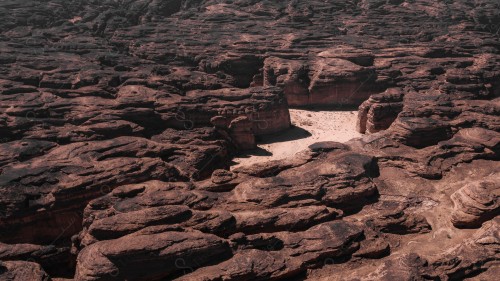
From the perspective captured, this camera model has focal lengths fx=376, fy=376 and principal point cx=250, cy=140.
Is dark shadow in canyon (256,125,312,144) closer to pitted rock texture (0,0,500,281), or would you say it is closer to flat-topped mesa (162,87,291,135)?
flat-topped mesa (162,87,291,135)

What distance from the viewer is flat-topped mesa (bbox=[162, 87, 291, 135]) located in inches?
1435

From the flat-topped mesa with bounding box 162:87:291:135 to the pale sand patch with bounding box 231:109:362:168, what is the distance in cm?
155

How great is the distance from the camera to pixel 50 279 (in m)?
19.7

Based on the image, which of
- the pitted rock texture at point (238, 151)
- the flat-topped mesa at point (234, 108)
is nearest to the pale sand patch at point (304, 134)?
the pitted rock texture at point (238, 151)

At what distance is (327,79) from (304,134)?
898cm

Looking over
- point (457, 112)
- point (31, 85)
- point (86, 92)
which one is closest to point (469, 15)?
point (457, 112)

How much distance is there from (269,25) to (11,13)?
41.3 metres

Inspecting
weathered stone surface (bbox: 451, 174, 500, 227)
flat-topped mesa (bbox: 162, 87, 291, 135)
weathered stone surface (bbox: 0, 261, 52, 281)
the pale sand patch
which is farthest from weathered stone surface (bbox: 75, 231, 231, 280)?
flat-topped mesa (bbox: 162, 87, 291, 135)

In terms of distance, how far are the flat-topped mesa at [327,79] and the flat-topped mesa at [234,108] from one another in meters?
6.58

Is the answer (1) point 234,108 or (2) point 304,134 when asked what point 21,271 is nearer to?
(1) point 234,108

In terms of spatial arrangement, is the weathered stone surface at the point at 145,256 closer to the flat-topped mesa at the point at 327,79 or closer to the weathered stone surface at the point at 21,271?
the weathered stone surface at the point at 21,271

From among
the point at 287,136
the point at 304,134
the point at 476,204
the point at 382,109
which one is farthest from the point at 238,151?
the point at 476,204

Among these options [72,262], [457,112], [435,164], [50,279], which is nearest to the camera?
[50,279]

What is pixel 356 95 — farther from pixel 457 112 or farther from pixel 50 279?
pixel 50 279
